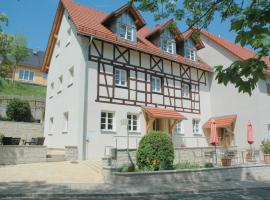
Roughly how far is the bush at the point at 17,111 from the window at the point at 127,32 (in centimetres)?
1308

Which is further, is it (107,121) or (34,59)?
(34,59)

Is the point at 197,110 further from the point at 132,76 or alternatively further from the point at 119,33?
the point at 119,33

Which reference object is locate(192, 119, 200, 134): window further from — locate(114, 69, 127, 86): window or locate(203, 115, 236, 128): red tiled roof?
locate(114, 69, 127, 86): window

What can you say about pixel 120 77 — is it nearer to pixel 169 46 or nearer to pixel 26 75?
pixel 169 46

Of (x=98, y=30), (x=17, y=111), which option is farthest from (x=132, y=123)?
(x=17, y=111)

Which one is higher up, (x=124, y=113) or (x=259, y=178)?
(x=124, y=113)

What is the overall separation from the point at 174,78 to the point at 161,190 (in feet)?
44.3

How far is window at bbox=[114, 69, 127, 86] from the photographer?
1912cm

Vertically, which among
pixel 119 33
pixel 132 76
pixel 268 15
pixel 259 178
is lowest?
pixel 259 178

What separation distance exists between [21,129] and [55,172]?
12801 mm

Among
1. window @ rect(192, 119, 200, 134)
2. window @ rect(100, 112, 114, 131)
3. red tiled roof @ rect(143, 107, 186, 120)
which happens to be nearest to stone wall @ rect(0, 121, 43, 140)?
window @ rect(100, 112, 114, 131)

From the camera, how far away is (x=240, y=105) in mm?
22719

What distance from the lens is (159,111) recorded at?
19.9 meters

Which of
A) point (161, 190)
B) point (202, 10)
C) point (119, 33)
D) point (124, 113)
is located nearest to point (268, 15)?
point (202, 10)
